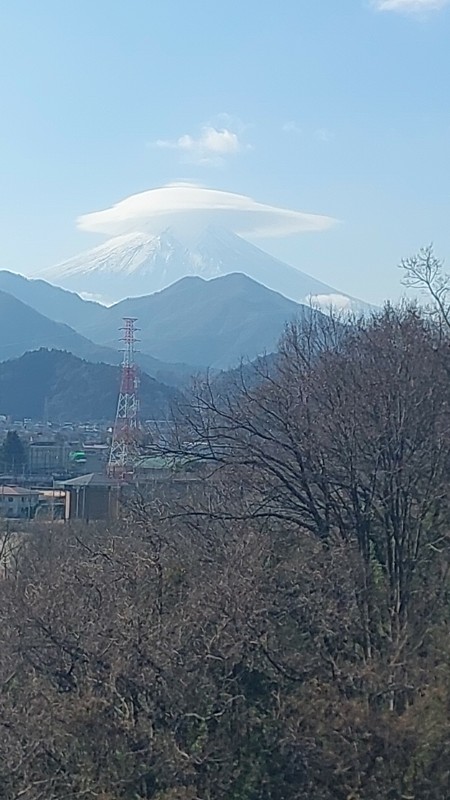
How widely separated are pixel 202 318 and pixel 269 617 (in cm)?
15950

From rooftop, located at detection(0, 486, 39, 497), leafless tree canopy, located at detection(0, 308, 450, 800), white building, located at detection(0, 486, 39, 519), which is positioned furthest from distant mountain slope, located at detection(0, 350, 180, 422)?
leafless tree canopy, located at detection(0, 308, 450, 800)

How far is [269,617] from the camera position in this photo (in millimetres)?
7734

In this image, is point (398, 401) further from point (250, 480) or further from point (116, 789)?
point (116, 789)

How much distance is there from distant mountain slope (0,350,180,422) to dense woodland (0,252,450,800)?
65.6 meters

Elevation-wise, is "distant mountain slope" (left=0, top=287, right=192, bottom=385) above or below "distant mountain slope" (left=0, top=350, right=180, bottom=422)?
above

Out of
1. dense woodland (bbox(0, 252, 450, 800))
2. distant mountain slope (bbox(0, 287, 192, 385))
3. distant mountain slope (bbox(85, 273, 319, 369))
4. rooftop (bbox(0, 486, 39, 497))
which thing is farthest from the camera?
distant mountain slope (bbox(85, 273, 319, 369))

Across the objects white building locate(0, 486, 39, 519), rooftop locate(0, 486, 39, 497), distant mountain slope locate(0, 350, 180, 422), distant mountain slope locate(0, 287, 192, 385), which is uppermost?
distant mountain slope locate(0, 287, 192, 385)

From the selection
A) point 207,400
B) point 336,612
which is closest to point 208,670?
point 336,612

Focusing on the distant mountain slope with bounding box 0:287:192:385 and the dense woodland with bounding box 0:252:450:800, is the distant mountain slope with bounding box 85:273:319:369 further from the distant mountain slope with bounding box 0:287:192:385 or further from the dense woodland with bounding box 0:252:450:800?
the dense woodland with bounding box 0:252:450:800

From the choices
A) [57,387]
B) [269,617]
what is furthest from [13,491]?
[57,387]

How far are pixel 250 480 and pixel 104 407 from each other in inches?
2651

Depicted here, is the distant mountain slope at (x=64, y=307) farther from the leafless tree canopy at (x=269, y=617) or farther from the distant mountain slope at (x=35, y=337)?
the leafless tree canopy at (x=269, y=617)

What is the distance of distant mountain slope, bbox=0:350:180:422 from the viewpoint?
77.9 metres

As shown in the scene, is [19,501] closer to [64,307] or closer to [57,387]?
[57,387]
